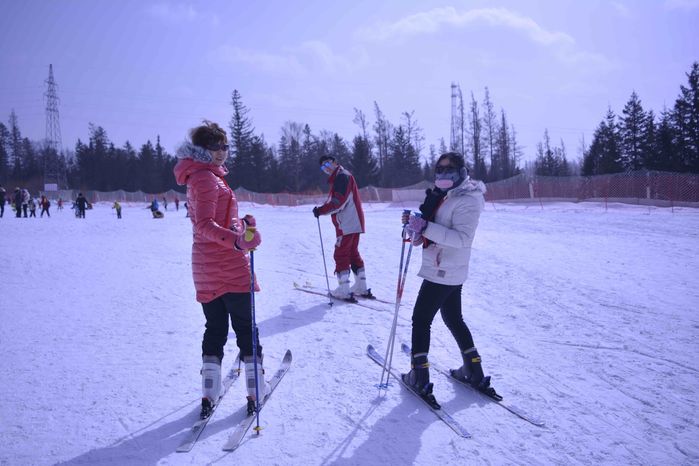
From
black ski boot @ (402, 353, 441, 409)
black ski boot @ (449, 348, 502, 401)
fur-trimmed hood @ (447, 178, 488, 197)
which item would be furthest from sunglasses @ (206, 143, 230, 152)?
black ski boot @ (449, 348, 502, 401)

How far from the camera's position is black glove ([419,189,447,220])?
3346 mm

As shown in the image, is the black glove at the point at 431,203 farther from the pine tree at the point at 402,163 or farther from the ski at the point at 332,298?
the pine tree at the point at 402,163

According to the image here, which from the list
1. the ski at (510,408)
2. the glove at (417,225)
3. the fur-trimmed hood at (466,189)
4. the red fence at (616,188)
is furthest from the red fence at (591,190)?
the glove at (417,225)

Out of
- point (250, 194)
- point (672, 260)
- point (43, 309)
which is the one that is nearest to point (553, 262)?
point (672, 260)

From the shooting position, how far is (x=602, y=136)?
43219 millimetres

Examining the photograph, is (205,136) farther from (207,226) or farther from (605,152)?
(605,152)

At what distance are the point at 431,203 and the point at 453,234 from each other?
36 centimetres

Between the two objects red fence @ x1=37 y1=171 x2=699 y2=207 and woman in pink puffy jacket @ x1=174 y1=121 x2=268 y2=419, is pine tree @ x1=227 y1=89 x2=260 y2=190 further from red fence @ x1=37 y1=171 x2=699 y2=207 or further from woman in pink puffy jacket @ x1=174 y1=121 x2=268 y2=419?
woman in pink puffy jacket @ x1=174 y1=121 x2=268 y2=419

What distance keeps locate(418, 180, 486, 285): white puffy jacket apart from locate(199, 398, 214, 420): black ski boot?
1889 mm

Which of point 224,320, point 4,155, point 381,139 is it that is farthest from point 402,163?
point 4,155

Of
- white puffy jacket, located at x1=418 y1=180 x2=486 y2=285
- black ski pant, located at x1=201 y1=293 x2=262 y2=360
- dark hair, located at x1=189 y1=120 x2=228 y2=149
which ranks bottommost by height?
black ski pant, located at x1=201 y1=293 x2=262 y2=360

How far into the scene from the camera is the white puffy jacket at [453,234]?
3.15 metres

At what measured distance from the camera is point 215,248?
9.75 feet

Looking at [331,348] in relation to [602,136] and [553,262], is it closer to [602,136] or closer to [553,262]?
[553,262]
